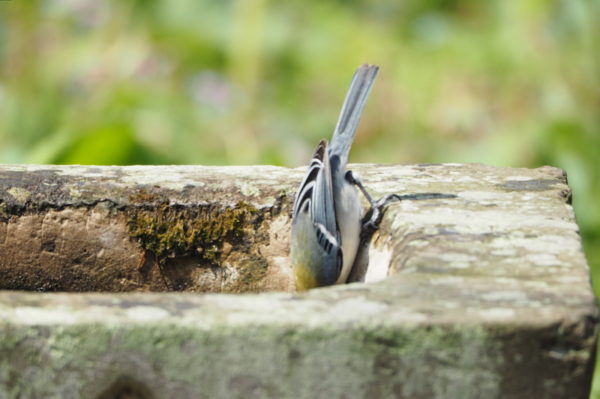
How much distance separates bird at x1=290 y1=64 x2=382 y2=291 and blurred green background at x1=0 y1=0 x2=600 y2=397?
2.55 meters

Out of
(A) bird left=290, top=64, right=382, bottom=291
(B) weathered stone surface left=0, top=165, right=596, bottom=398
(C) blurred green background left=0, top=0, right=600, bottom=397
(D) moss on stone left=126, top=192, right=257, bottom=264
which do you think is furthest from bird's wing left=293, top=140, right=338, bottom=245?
(C) blurred green background left=0, top=0, right=600, bottom=397

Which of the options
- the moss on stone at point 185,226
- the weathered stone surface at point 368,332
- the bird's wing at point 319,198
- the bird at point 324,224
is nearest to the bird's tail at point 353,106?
the bird at point 324,224

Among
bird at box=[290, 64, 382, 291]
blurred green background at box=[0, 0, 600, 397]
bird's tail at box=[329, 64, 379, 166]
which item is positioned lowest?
bird at box=[290, 64, 382, 291]

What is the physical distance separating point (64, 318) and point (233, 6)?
6.24m

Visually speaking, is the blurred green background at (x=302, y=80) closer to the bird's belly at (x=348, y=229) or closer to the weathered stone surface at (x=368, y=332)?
the bird's belly at (x=348, y=229)

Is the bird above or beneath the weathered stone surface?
above

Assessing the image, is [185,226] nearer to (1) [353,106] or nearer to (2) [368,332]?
(1) [353,106]

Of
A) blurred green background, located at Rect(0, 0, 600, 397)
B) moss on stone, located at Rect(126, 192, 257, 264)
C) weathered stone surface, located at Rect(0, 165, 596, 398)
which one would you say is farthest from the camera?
blurred green background, located at Rect(0, 0, 600, 397)

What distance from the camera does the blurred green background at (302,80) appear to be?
6.86 m

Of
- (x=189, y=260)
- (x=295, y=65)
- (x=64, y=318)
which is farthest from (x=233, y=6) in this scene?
(x=64, y=318)

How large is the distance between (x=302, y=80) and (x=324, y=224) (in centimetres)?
490

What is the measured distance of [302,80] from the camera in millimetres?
8406

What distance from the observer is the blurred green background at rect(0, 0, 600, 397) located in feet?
22.5

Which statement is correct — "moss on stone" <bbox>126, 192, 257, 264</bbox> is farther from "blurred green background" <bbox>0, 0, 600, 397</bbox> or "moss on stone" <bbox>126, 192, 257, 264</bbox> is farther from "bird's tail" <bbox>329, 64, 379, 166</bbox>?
"blurred green background" <bbox>0, 0, 600, 397</bbox>
